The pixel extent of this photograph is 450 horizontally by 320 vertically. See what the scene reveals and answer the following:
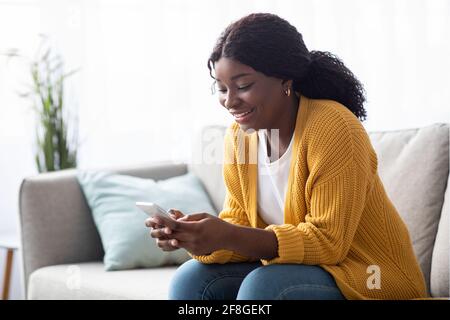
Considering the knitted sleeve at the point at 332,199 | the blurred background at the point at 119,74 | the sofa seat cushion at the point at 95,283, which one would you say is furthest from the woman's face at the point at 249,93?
the blurred background at the point at 119,74

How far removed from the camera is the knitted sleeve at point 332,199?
1666 mm

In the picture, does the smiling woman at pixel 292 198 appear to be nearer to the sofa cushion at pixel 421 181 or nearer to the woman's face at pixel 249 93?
the woman's face at pixel 249 93

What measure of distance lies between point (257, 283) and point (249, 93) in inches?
17.0

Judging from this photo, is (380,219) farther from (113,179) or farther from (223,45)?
(113,179)

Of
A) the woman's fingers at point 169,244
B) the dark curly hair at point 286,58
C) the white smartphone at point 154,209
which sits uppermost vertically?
the dark curly hair at point 286,58

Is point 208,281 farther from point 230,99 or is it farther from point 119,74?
point 119,74

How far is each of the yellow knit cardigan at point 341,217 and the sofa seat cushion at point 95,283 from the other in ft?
1.77

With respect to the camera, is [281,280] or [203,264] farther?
[203,264]

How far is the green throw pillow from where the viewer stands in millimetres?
2611

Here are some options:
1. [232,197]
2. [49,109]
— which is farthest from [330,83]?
[49,109]

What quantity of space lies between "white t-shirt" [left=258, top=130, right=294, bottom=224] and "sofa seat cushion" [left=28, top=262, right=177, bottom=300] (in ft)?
1.67

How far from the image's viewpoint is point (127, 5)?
3789mm

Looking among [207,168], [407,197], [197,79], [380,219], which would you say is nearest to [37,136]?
[197,79]

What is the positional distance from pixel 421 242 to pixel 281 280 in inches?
26.5
